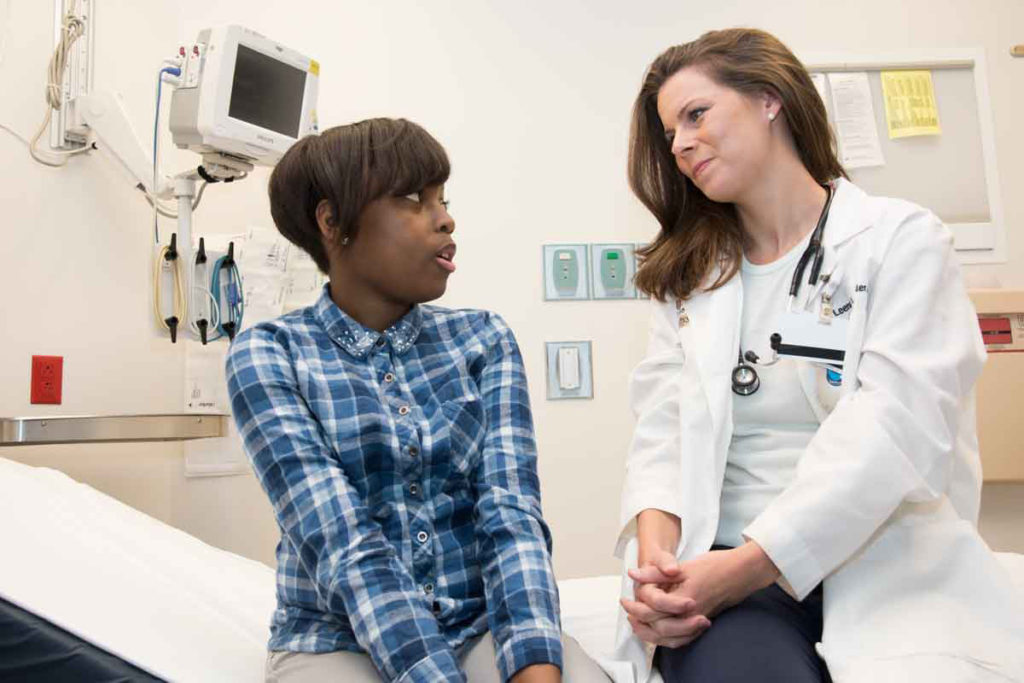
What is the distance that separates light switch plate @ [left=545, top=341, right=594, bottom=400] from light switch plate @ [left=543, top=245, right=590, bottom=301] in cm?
16

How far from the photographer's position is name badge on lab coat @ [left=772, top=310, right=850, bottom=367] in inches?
47.0

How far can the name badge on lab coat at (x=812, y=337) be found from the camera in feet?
3.92

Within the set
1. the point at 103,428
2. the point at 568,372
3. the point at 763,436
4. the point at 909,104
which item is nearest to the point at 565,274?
the point at 568,372

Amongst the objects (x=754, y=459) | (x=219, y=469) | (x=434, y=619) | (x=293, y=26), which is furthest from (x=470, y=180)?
(x=434, y=619)

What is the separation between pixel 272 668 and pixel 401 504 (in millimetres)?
240

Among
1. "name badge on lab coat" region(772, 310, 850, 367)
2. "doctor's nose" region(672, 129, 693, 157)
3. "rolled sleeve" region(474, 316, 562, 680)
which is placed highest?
"doctor's nose" region(672, 129, 693, 157)

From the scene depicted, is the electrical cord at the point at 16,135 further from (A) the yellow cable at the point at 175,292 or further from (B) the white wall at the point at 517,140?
(A) the yellow cable at the point at 175,292

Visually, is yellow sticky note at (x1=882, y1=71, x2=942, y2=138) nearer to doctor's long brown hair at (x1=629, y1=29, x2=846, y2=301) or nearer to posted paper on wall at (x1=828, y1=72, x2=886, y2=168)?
posted paper on wall at (x1=828, y1=72, x2=886, y2=168)

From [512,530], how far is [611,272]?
1829mm

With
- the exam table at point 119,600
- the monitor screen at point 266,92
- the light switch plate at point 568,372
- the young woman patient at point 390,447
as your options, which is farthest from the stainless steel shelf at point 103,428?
the light switch plate at point 568,372

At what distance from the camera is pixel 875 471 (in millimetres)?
1064

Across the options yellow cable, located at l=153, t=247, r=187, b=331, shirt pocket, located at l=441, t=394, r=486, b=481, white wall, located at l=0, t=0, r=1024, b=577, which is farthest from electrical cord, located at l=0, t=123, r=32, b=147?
shirt pocket, located at l=441, t=394, r=486, b=481

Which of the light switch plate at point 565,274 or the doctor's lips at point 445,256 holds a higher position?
the light switch plate at point 565,274

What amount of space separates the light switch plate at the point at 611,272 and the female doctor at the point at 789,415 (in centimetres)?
133
